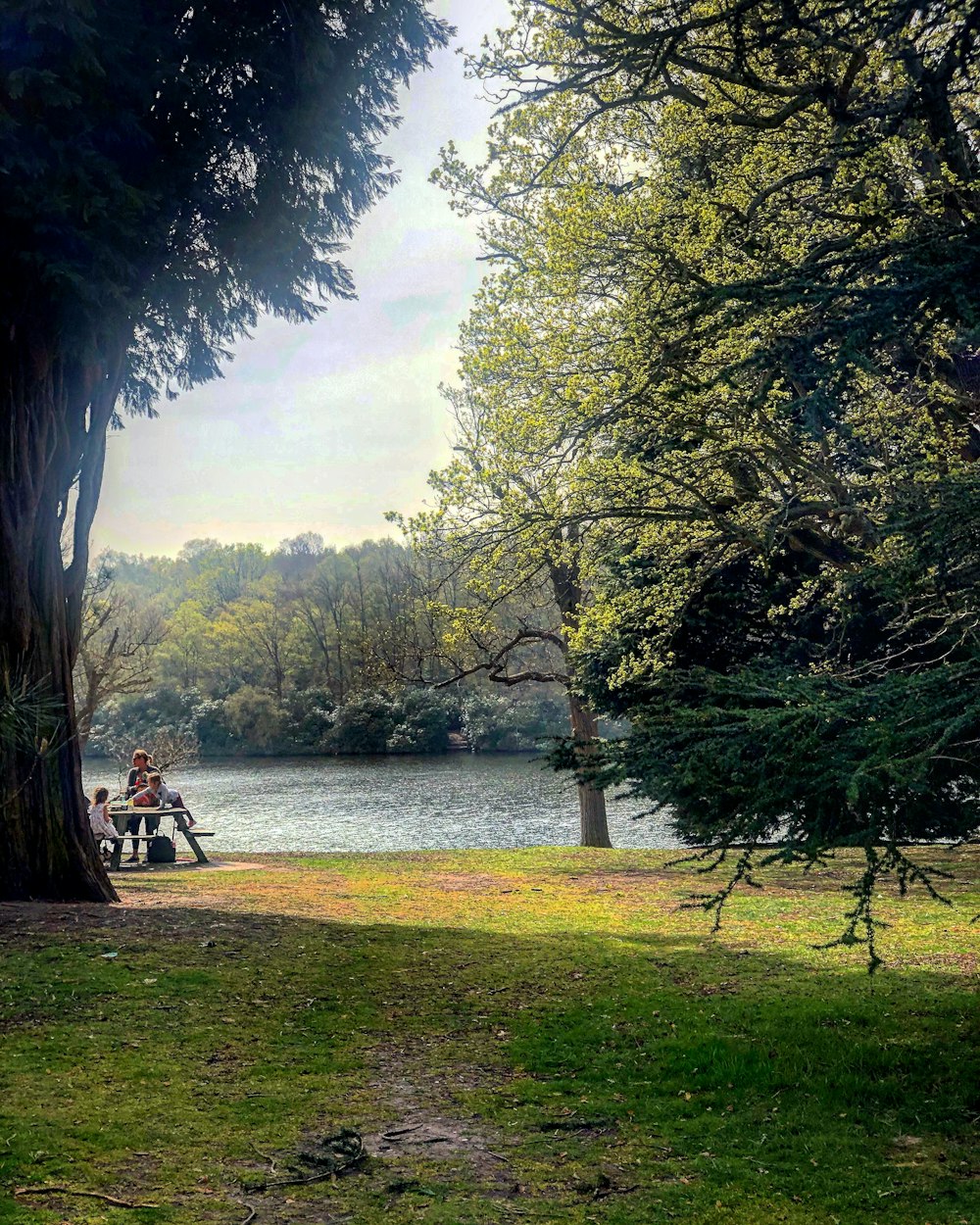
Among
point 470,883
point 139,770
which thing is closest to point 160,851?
point 139,770

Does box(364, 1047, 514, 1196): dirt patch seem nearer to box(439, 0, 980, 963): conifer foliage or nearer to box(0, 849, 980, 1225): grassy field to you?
box(0, 849, 980, 1225): grassy field

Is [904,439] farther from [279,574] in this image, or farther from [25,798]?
[279,574]

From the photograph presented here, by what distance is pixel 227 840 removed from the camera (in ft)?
86.7

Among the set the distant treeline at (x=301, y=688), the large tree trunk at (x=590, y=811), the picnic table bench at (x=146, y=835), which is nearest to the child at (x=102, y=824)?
the picnic table bench at (x=146, y=835)

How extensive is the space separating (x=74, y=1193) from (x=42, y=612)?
669 cm

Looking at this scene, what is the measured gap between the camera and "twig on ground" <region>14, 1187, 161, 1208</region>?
389 cm

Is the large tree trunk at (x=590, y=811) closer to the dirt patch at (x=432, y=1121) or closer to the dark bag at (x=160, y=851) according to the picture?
the dark bag at (x=160, y=851)

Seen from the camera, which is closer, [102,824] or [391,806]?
[102,824]

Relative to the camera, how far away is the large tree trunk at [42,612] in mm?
9359

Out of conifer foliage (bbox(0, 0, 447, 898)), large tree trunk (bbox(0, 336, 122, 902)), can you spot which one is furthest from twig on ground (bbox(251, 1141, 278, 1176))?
large tree trunk (bbox(0, 336, 122, 902))

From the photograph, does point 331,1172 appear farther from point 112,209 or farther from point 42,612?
point 112,209

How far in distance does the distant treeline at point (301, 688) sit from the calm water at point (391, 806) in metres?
1.80

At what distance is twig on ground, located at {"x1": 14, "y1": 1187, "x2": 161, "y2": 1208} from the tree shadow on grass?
7cm

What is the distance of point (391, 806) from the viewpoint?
33.1 m
